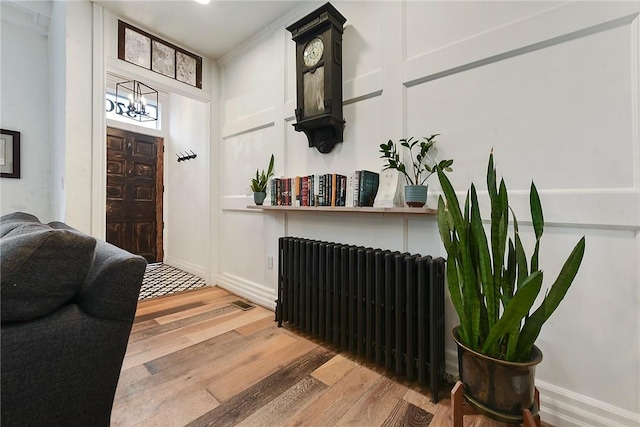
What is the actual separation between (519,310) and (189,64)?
3430 millimetres

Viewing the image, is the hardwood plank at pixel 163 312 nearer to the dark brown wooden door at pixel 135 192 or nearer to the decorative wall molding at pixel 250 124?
the decorative wall molding at pixel 250 124

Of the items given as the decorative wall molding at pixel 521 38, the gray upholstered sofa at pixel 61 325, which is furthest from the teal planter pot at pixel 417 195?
the gray upholstered sofa at pixel 61 325

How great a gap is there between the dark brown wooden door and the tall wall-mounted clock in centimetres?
321

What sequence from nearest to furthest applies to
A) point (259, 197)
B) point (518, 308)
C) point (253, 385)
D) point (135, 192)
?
point (518, 308) < point (253, 385) < point (259, 197) < point (135, 192)

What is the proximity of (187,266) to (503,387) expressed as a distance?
3639 millimetres

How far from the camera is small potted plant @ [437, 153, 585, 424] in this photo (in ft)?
3.00

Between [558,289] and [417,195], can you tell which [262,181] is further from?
[558,289]

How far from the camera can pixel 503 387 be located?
94cm

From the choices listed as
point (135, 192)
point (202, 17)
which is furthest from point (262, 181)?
point (135, 192)

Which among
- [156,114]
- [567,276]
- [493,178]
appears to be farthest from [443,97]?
[156,114]

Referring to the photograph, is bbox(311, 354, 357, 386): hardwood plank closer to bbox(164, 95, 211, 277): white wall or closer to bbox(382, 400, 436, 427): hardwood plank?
bbox(382, 400, 436, 427): hardwood plank

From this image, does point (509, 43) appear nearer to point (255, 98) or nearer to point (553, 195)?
point (553, 195)

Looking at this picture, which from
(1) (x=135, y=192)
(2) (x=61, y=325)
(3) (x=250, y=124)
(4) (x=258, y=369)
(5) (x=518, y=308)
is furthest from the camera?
(1) (x=135, y=192)

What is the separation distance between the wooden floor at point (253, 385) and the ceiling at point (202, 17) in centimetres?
258
